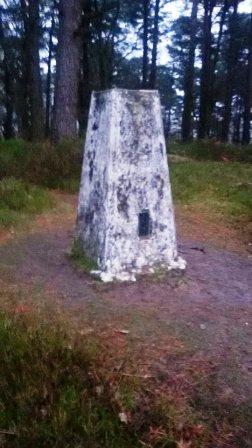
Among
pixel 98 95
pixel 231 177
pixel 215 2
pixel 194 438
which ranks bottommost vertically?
pixel 194 438

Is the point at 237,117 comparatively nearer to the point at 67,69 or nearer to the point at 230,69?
the point at 230,69

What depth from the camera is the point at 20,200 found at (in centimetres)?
716

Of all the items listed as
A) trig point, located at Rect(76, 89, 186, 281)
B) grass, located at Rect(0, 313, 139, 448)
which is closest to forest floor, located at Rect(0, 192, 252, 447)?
trig point, located at Rect(76, 89, 186, 281)

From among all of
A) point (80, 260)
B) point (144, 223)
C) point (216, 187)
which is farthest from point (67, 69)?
point (144, 223)

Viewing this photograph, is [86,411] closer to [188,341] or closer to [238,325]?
[188,341]

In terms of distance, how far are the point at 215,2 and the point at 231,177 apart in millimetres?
15709

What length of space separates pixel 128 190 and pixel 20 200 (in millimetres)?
2977

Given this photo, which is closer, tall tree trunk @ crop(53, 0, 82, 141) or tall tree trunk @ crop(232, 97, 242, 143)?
tall tree trunk @ crop(53, 0, 82, 141)

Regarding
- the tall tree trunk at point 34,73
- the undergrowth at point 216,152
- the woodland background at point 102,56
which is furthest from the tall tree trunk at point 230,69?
the tall tree trunk at point 34,73

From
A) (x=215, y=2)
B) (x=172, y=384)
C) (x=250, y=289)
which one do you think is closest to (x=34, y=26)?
(x=215, y=2)

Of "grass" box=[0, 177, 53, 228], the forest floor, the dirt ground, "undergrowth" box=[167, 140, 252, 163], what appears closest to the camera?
the forest floor

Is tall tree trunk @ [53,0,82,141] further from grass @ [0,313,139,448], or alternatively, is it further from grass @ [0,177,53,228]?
grass @ [0,313,139,448]

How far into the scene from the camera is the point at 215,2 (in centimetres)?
2191

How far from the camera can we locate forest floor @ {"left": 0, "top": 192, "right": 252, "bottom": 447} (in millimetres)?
3250
